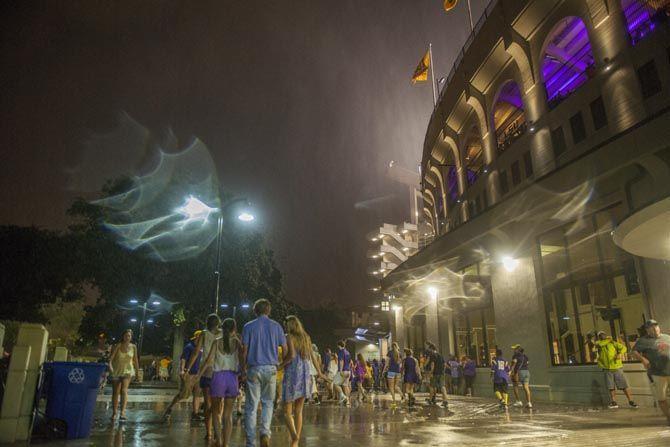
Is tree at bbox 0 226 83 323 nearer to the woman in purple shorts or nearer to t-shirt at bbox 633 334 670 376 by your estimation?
the woman in purple shorts

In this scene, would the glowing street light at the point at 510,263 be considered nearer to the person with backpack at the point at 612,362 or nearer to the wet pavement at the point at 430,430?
the person with backpack at the point at 612,362

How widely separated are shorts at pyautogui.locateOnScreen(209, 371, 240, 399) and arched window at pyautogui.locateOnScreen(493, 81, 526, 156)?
1930 centimetres

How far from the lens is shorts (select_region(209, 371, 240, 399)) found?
6.34m

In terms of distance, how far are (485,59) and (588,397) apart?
15.3 m

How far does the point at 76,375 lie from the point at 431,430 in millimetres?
6492

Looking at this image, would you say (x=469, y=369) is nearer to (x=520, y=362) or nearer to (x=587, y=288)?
(x=520, y=362)

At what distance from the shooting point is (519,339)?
724 inches

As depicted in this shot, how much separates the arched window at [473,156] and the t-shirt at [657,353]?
61.7 ft

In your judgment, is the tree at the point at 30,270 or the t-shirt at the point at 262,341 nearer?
the t-shirt at the point at 262,341

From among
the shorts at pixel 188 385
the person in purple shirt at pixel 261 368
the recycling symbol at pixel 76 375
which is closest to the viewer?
the person in purple shirt at pixel 261 368

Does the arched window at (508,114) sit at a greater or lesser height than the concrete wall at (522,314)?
greater

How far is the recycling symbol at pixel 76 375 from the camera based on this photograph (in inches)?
292

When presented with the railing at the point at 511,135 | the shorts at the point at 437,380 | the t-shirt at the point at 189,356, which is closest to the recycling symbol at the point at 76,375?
the t-shirt at the point at 189,356

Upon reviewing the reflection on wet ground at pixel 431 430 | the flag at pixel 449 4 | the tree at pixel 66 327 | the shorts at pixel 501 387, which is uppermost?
the flag at pixel 449 4
